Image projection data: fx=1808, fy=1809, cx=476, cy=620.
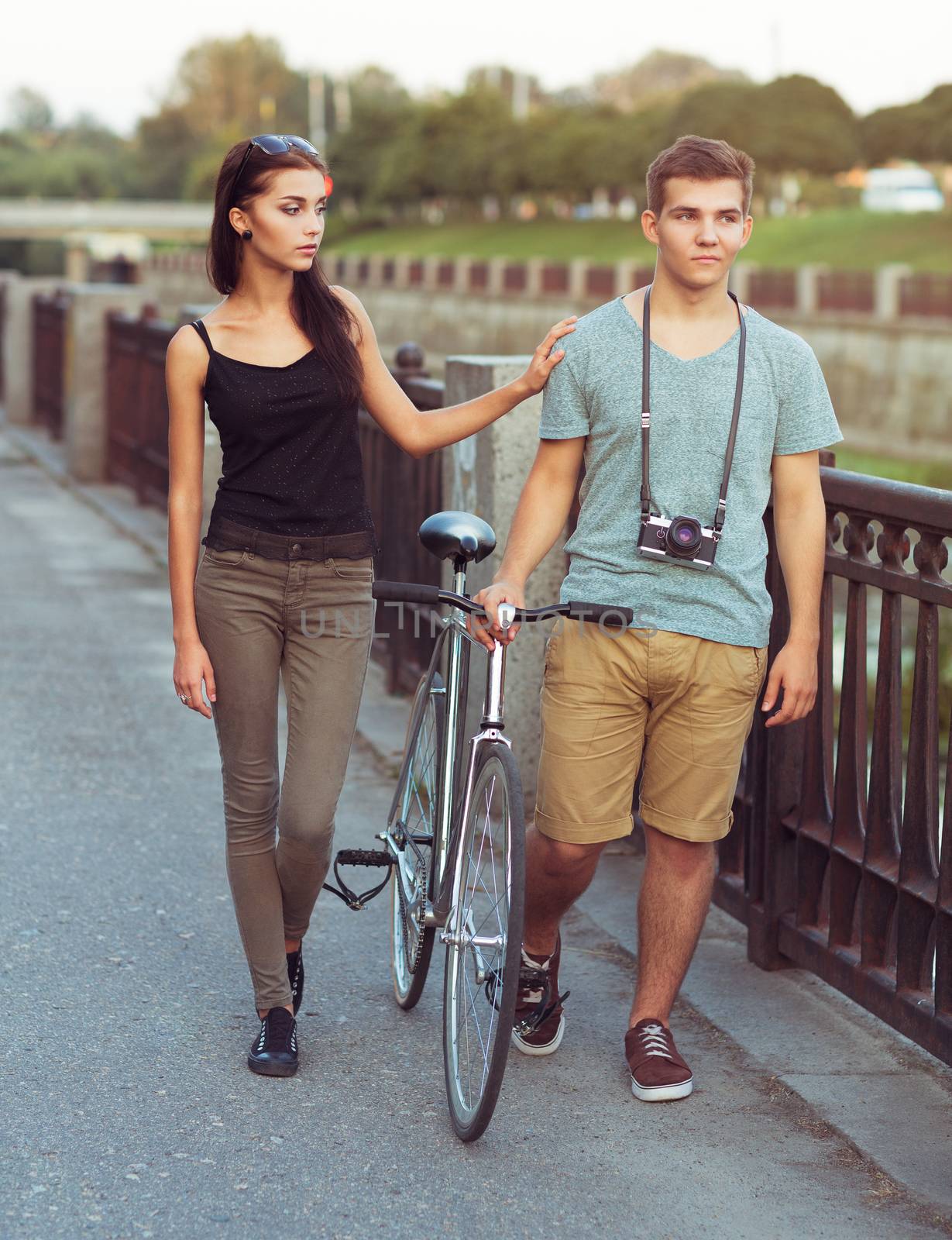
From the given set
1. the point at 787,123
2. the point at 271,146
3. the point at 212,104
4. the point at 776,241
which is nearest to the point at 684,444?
the point at 271,146

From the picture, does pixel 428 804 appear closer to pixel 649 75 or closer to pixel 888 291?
pixel 888 291

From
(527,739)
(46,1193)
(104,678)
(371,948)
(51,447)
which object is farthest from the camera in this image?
(51,447)

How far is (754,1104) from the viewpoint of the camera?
12.5 ft

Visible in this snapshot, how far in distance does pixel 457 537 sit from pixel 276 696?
1.73ft

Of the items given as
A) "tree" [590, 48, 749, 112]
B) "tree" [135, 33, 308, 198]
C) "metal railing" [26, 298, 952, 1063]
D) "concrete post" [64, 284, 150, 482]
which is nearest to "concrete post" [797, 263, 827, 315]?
"concrete post" [64, 284, 150, 482]

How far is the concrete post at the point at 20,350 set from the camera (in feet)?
65.2

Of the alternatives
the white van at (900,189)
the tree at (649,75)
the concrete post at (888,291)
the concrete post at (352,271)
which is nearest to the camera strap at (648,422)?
the concrete post at (888,291)

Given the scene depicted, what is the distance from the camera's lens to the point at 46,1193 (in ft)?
10.7

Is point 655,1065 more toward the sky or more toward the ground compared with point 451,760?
more toward the ground

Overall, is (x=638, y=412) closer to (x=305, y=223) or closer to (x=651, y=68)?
(x=305, y=223)

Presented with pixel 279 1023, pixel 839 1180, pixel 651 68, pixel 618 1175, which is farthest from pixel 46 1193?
pixel 651 68

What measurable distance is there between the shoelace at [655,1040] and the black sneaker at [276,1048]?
2.45 feet

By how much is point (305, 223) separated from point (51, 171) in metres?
137

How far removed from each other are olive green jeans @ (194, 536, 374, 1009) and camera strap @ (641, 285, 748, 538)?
63cm
